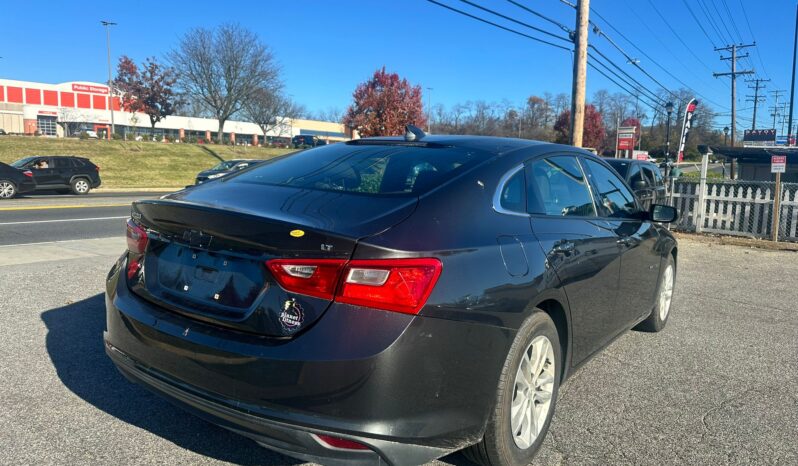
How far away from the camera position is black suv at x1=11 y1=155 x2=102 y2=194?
798 inches

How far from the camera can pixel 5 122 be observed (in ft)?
218

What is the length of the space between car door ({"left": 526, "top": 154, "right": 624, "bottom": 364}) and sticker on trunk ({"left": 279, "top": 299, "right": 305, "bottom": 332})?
4.33 feet

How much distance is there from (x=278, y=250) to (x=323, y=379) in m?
0.52

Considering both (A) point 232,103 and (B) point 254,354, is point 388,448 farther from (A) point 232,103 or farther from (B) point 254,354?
(A) point 232,103

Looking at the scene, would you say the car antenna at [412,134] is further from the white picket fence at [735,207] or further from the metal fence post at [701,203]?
the metal fence post at [701,203]

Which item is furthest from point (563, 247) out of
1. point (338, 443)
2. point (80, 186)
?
point (80, 186)

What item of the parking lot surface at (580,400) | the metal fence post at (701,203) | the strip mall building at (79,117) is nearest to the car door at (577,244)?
the parking lot surface at (580,400)

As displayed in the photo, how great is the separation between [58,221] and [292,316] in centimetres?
1219

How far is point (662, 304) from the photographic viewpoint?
5.10 meters

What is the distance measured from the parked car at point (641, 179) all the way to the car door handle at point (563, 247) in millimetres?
8596

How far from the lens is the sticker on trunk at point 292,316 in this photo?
214 cm

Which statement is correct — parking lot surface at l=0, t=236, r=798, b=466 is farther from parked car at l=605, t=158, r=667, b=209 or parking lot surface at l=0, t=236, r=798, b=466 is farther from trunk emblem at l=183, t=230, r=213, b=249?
parked car at l=605, t=158, r=667, b=209

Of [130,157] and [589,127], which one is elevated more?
[589,127]

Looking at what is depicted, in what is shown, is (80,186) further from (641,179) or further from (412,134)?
(412,134)
